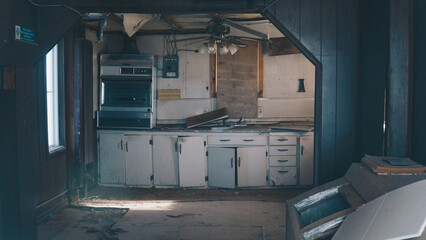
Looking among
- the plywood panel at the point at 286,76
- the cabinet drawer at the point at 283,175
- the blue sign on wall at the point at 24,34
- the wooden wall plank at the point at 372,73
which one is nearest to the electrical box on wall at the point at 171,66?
the plywood panel at the point at 286,76

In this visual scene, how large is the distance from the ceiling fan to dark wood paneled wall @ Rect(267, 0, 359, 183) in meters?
2.16

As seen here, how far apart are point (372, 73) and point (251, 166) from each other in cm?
328

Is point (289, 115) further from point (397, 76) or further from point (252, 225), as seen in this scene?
point (397, 76)

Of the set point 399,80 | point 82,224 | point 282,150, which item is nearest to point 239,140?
point 282,150

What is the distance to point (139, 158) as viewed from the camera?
6.02 m

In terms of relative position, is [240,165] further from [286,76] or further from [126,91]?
[126,91]

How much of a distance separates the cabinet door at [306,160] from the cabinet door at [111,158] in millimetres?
2744

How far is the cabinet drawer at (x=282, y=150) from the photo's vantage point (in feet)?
19.1

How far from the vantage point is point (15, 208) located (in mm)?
3160

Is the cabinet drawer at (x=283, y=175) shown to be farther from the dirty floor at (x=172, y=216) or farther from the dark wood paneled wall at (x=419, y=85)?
the dark wood paneled wall at (x=419, y=85)

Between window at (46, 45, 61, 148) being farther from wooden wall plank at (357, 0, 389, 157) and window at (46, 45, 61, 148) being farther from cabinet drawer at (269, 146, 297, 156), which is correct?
wooden wall plank at (357, 0, 389, 157)

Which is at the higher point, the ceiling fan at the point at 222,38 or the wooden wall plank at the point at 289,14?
the ceiling fan at the point at 222,38

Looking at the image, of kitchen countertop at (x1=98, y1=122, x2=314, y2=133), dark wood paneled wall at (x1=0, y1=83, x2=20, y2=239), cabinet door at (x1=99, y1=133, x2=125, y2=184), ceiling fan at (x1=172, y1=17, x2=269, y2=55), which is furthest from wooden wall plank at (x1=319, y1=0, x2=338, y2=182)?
cabinet door at (x1=99, y1=133, x2=125, y2=184)

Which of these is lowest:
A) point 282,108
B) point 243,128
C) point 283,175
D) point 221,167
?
point 283,175
